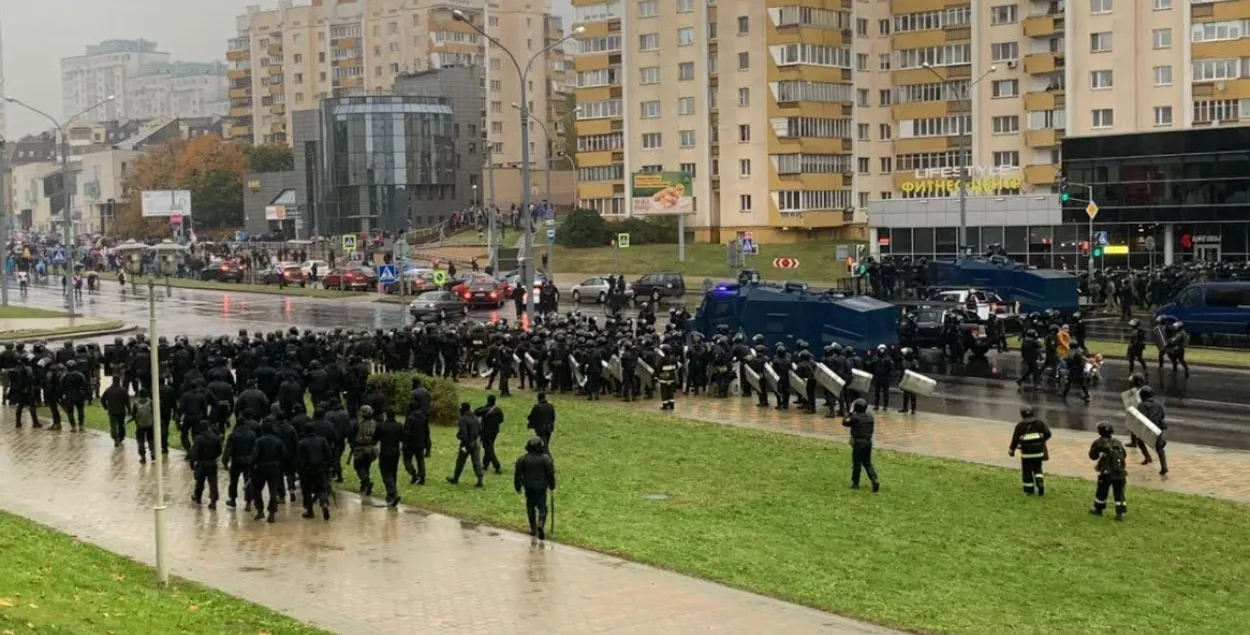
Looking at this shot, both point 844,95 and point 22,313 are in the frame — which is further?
point 844,95

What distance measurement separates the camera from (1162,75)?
70.4 meters

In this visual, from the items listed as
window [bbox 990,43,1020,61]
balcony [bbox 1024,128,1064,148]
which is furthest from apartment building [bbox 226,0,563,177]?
balcony [bbox 1024,128,1064,148]

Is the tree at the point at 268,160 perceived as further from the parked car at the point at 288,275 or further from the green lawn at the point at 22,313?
the green lawn at the point at 22,313

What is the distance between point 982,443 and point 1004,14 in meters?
60.7

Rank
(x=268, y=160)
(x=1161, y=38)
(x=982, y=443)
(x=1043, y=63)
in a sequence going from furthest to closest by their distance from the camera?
1. (x=268, y=160)
2. (x=1043, y=63)
3. (x=1161, y=38)
4. (x=982, y=443)

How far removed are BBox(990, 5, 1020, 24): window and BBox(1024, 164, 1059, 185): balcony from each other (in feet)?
28.4

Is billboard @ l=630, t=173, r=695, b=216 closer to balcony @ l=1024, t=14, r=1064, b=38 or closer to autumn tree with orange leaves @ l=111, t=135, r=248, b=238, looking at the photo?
balcony @ l=1024, t=14, r=1064, b=38

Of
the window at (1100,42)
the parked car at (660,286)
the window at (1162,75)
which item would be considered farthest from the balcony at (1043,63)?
the parked car at (660,286)

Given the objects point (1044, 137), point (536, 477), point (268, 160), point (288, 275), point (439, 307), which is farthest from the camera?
point (268, 160)

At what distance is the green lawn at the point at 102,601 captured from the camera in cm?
1235

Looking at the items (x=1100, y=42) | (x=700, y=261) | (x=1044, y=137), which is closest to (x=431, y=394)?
(x=700, y=261)

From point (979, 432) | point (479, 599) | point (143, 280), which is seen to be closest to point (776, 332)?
point (979, 432)

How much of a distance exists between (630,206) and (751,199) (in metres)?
8.20

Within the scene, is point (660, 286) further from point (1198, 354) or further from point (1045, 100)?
point (1045, 100)
